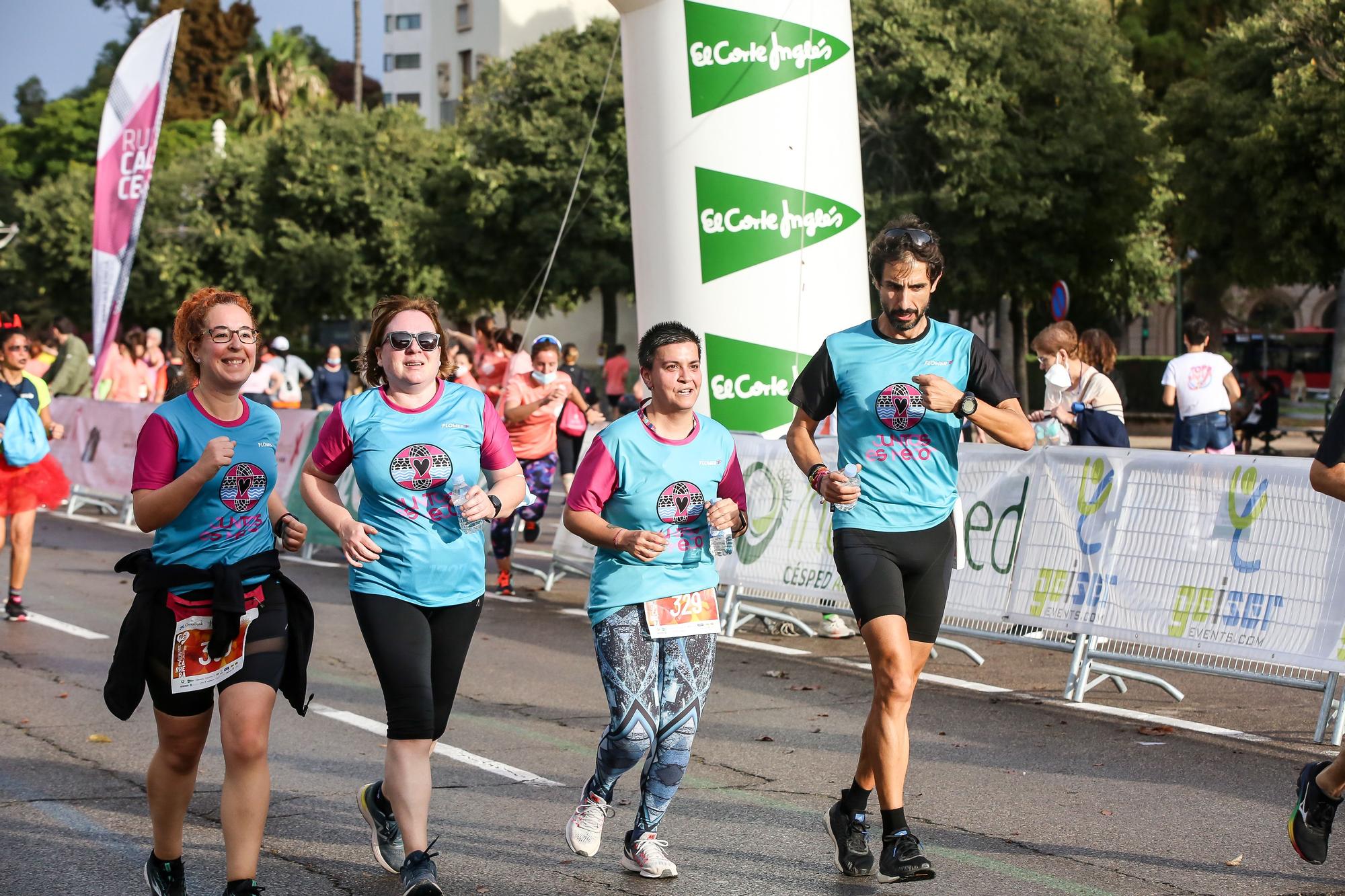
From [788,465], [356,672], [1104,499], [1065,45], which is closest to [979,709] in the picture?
[1104,499]

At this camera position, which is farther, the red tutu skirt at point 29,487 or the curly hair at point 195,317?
the red tutu skirt at point 29,487

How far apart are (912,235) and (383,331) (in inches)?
63.9

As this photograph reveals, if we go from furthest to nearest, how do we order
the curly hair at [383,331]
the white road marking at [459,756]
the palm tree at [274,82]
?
the palm tree at [274,82]
the white road marking at [459,756]
the curly hair at [383,331]

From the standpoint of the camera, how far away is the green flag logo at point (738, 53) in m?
10.9

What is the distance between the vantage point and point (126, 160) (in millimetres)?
18688

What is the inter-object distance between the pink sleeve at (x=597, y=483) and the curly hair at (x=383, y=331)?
516 millimetres

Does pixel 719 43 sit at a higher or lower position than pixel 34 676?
higher

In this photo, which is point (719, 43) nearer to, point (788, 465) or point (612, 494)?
point (788, 465)

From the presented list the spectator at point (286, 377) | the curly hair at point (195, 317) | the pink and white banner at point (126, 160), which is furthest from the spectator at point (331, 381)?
the curly hair at point (195, 317)

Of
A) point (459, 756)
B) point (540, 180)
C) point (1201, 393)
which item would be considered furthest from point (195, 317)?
point (540, 180)

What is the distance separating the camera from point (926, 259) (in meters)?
5.04

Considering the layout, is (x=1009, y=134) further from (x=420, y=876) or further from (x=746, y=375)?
(x=420, y=876)

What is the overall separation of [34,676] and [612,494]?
4.96 meters

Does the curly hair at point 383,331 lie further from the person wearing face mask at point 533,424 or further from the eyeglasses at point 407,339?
the person wearing face mask at point 533,424
